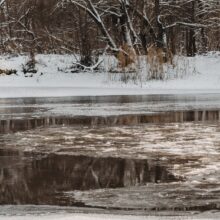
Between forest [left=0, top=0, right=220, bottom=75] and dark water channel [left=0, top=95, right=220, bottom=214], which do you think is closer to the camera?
dark water channel [left=0, top=95, right=220, bottom=214]

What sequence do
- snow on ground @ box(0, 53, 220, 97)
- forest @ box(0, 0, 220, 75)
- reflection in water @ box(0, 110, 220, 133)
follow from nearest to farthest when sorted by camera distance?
reflection in water @ box(0, 110, 220, 133), snow on ground @ box(0, 53, 220, 97), forest @ box(0, 0, 220, 75)

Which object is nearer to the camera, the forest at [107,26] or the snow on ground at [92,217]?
the snow on ground at [92,217]

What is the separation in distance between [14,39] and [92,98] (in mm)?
16617

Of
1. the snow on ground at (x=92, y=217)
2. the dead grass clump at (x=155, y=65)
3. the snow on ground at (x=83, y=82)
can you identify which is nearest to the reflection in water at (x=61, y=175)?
the snow on ground at (x=92, y=217)

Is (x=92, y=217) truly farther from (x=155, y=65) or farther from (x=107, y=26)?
(x=107, y=26)

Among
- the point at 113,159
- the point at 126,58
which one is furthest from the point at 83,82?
the point at 113,159

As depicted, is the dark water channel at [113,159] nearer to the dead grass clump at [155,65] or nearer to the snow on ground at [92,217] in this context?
the snow on ground at [92,217]

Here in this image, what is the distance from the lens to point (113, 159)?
963cm

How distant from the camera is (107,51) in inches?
1415

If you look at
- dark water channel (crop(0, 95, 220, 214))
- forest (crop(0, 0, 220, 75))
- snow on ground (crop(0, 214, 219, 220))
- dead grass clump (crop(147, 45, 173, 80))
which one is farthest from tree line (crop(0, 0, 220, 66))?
snow on ground (crop(0, 214, 219, 220))

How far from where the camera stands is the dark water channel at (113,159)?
23.7 feet

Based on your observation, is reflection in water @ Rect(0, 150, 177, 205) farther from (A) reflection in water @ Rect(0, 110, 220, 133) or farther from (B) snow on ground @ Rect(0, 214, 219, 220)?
(A) reflection in water @ Rect(0, 110, 220, 133)

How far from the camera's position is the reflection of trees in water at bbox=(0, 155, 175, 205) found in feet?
24.5

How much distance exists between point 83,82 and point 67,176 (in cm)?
2393
